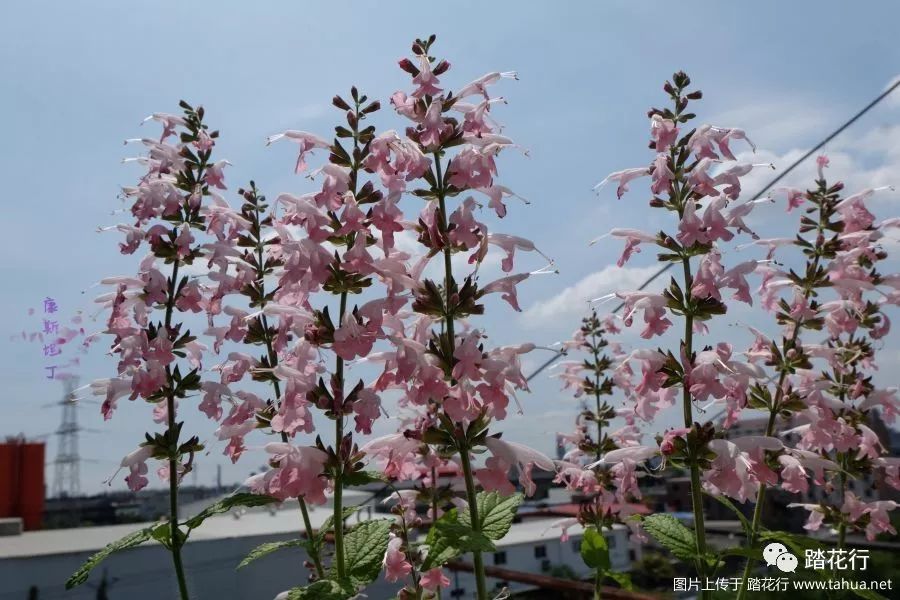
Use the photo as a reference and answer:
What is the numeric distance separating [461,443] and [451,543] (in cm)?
18

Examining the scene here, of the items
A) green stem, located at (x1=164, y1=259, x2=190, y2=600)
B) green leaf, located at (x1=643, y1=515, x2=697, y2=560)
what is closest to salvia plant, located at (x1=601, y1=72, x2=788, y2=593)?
green leaf, located at (x1=643, y1=515, x2=697, y2=560)

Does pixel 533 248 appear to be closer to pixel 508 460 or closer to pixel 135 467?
pixel 508 460

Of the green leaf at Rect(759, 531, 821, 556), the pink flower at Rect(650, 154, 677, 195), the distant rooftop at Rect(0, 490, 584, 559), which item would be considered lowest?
the distant rooftop at Rect(0, 490, 584, 559)

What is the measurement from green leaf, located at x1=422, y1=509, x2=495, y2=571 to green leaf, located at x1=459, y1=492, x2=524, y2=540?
0.04 metres

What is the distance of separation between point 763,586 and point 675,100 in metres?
1.30

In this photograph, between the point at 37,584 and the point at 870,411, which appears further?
the point at 37,584

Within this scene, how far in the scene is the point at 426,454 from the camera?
160 cm

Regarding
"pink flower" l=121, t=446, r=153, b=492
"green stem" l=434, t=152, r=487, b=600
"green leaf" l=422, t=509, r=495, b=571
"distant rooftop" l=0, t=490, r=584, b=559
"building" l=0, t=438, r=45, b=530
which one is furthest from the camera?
"building" l=0, t=438, r=45, b=530

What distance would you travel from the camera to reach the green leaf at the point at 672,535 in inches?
51.5

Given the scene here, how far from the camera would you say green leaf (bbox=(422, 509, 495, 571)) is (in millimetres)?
991

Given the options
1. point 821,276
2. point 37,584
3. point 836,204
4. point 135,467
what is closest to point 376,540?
point 135,467

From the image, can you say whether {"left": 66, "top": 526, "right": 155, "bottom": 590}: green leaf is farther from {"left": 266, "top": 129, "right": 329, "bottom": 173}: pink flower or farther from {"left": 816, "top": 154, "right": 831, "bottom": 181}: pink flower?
{"left": 816, "top": 154, "right": 831, "bottom": 181}: pink flower

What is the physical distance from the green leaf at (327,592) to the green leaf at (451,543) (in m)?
0.13

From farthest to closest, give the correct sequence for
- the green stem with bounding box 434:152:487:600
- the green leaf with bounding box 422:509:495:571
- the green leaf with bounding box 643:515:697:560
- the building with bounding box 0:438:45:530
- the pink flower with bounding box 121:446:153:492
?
1. the building with bounding box 0:438:45:530
2. the pink flower with bounding box 121:446:153:492
3. the green leaf with bounding box 643:515:697:560
4. the green stem with bounding box 434:152:487:600
5. the green leaf with bounding box 422:509:495:571
